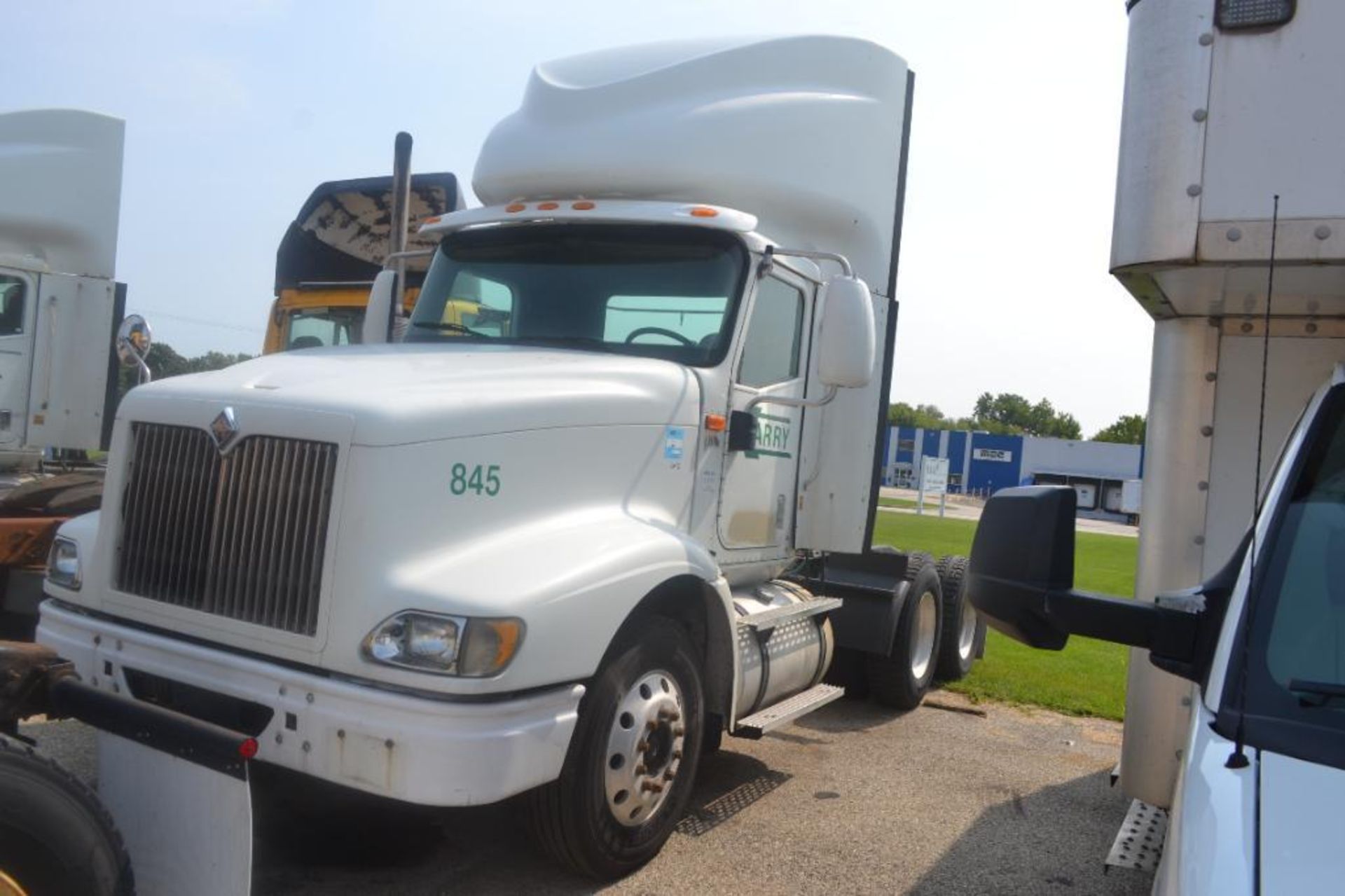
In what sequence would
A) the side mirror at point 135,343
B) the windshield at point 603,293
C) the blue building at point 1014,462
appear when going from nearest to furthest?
the windshield at point 603,293 → the side mirror at point 135,343 → the blue building at point 1014,462

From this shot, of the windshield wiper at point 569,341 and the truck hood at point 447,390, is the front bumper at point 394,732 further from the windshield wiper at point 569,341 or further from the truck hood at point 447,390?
the windshield wiper at point 569,341

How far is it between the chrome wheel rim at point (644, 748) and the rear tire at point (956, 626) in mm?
4378

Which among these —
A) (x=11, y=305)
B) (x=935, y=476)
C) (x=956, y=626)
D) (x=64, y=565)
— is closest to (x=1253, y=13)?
(x=64, y=565)

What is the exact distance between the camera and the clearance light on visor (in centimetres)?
283

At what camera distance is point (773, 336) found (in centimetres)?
588

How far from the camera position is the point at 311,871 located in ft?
14.3

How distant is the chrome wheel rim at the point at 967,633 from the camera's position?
8.96 metres

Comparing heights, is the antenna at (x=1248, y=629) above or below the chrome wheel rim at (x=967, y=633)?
above

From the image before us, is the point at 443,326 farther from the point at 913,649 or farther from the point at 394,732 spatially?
the point at 913,649

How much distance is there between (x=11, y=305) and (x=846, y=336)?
8.26m

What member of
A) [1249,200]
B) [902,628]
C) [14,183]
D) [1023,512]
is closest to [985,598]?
[1023,512]

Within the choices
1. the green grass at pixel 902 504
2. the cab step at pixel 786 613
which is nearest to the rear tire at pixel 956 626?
the cab step at pixel 786 613

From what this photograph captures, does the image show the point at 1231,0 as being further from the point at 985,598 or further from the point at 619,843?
the point at 619,843

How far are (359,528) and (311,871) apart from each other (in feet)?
5.02
